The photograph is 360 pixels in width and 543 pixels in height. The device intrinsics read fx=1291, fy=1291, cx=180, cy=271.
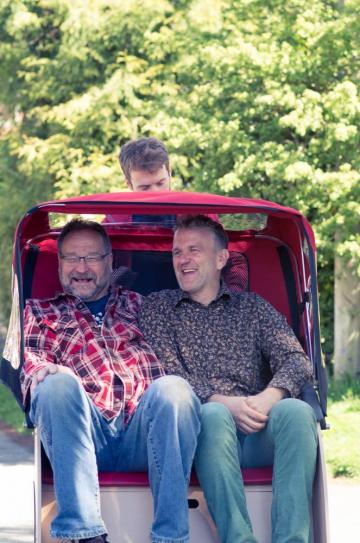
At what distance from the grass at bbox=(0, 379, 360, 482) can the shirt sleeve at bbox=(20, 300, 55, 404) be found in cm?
340

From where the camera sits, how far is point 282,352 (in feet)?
17.0

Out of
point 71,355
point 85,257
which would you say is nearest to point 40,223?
point 85,257

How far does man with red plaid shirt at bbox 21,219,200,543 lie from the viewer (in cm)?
449

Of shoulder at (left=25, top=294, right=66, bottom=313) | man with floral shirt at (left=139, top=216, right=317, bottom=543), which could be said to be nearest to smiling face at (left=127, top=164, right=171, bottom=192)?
man with floral shirt at (left=139, top=216, right=317, bottom=543)

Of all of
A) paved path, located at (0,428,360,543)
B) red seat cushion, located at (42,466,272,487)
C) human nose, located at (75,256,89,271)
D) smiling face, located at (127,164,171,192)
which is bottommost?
paved path, located at (0,428,360,543)

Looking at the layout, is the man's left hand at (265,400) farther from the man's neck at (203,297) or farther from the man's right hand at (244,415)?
the man's neck at (203,297)

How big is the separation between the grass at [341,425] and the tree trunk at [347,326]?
56 cm

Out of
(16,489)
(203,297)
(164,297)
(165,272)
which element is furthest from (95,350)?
(16,489)

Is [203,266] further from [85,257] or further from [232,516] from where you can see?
[232,516]

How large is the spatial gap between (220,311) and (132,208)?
56 centimetres

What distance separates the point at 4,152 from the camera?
17.6m

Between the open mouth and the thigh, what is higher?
the open mouth

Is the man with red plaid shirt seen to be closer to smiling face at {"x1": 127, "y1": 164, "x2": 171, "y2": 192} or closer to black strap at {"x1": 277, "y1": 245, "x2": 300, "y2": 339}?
black strap at {"x1": 277, "y1": 245, "x2": 300, "y2": 339}

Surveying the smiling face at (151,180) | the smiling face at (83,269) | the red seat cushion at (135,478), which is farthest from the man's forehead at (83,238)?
the smiling face at (151,180)
